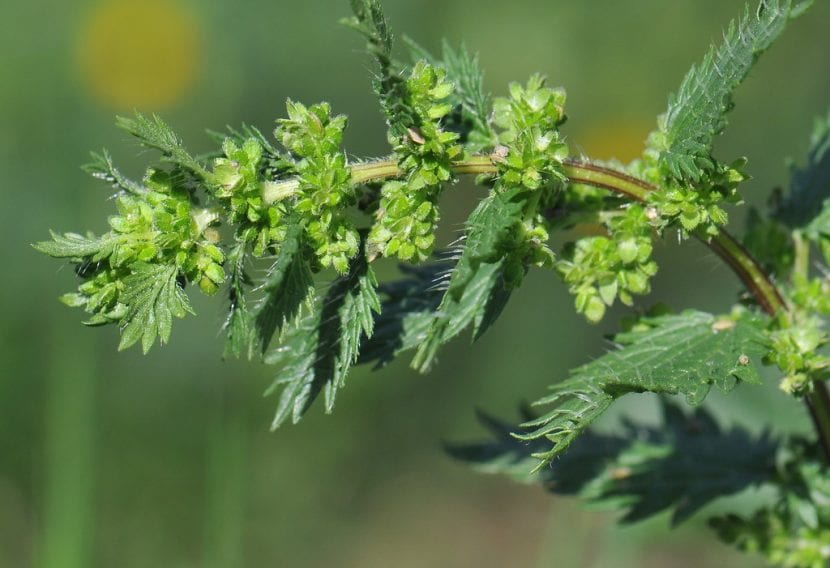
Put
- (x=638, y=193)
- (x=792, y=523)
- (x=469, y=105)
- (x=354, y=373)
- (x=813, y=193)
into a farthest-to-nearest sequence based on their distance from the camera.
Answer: (x=354, y=373)
(x=792, y=523)
(x=813, y=193)
(x=469, y=105)
(x=638, y=193)

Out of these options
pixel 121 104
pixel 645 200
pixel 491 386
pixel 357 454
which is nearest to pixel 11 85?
pixel 121 104

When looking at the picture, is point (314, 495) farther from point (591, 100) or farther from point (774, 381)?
point (591, 100)

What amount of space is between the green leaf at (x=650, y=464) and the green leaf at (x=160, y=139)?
Answer: 5.00 ft

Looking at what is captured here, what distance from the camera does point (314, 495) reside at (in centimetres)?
645

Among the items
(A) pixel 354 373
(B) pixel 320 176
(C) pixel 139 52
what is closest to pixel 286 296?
(B) pixel 320 176

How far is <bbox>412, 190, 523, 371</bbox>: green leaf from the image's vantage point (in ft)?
5.84

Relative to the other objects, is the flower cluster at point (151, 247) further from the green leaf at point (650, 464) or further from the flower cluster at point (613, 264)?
the green leaf at point (650, 464)

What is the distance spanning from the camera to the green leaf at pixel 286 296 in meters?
1.92

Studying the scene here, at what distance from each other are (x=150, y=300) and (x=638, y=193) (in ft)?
3.66

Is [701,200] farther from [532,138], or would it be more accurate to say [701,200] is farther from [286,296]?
[286,296]

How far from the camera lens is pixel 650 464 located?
304 cm

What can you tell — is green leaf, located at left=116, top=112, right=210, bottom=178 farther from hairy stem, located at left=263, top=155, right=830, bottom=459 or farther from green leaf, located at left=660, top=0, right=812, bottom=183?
green leaf, located at left=660, top=0, right=812, bottom=183

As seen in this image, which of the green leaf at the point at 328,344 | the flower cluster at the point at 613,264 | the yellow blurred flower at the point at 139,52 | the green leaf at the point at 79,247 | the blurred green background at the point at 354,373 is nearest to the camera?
the green leaf at the point at 79,247

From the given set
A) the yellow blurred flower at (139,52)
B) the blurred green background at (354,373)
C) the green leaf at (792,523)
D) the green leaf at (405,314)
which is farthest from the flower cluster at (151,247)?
the yellow blurred flower at (139,52)
